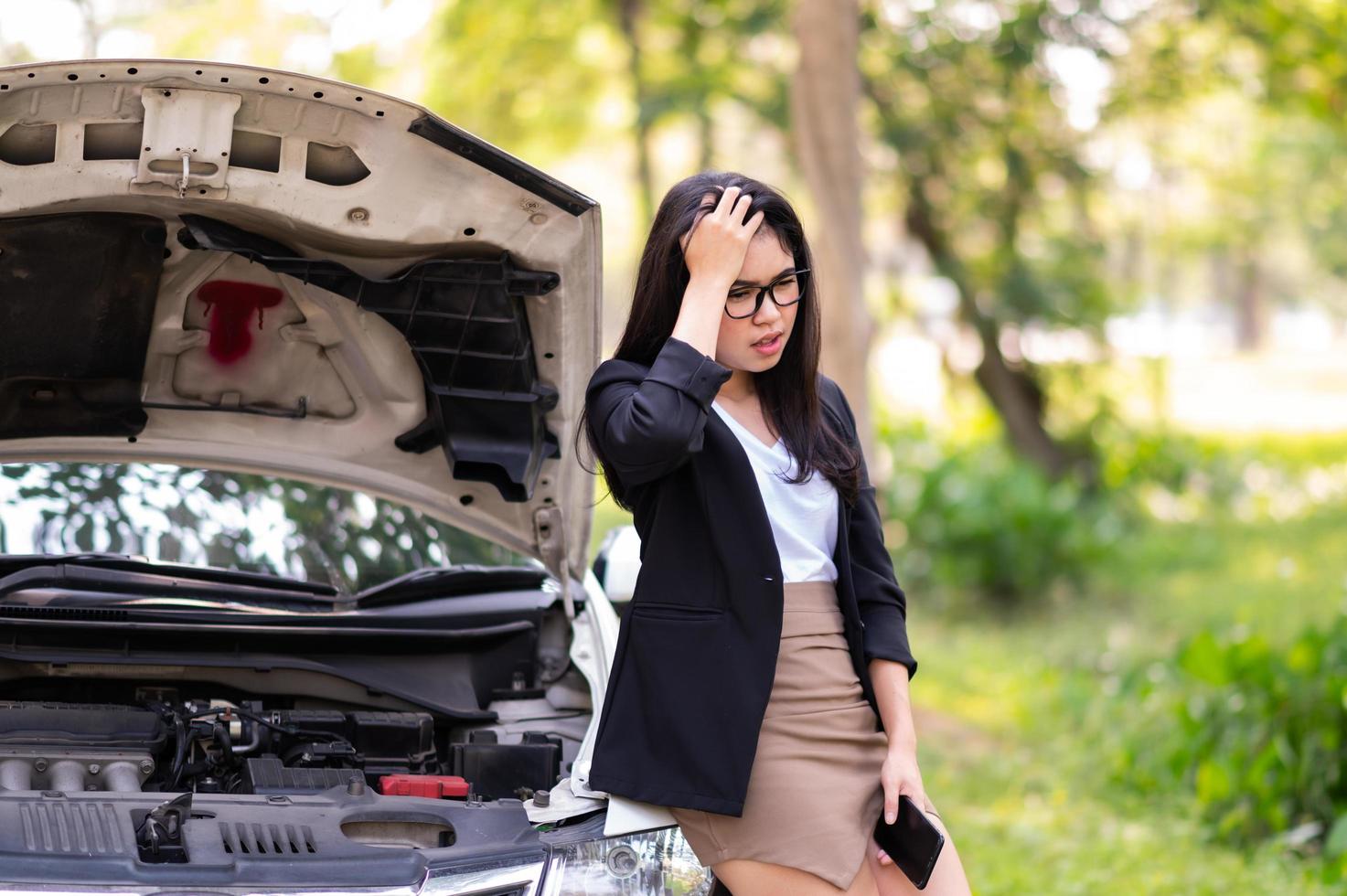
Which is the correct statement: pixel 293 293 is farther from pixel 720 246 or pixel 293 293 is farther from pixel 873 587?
pixel 873 587

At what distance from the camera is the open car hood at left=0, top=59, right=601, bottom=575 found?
2580 millimetres

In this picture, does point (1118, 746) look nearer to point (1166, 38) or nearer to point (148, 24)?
point (1166, 38)

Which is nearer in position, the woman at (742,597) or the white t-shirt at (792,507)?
the woman at (742,597)

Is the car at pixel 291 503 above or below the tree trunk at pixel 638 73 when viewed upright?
below

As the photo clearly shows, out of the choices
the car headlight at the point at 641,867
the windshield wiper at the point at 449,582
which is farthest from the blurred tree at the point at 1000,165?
the car headlight at the point at 641,867

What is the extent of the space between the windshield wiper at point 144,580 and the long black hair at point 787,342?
120 centimetres

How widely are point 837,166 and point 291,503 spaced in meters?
3.90

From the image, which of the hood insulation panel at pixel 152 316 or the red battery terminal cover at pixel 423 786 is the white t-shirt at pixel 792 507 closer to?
the hood insulation panel at pixel 152 316

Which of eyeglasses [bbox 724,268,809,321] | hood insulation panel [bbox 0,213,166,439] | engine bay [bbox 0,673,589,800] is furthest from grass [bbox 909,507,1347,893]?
hood insulation panel [bbox 0,213,166,439]

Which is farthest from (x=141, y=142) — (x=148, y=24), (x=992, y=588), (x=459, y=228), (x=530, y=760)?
(x=148, y=24)

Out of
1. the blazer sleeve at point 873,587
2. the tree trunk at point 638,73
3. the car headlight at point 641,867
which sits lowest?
the car headlight at point 641,867

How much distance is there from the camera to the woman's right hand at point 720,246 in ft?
7.42

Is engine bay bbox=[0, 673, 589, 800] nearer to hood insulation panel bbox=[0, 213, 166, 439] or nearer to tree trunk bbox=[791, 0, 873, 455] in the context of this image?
hood insulation panel bbox=[0, 213, 166, 439]

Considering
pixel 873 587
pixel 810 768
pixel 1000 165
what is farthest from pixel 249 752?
pixel 1000 165
